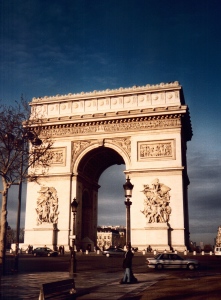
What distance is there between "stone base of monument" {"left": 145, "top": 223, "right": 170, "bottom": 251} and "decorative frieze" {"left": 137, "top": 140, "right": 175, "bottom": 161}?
5.85 m

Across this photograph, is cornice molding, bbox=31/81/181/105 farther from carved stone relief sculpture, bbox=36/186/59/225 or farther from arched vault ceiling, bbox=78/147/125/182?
carved stone relief sculpture, bbox=36/186/59/225

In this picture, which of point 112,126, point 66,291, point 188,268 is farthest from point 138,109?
point 66,291

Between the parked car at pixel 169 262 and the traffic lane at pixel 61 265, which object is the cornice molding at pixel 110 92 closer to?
the traffic lane at pixel 61 265

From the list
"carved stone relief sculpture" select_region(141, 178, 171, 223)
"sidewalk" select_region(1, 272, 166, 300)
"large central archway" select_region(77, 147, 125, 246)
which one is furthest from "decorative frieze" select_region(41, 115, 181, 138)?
"sidewalk" select_region(1, 272, 166, 300)

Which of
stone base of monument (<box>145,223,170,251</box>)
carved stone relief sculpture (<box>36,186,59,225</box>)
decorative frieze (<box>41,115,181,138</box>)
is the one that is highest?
decorative frieze (<box>41,115,181,138</box>)

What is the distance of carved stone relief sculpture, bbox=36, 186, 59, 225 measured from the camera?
36.5 m

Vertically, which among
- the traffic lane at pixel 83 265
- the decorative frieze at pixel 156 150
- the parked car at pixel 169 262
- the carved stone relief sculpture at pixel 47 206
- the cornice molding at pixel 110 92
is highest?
the cornice molding at pixel 110 92

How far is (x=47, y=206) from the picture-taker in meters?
36.8

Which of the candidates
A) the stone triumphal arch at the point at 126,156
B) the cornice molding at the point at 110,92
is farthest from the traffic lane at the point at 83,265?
the cornice molding at the point at 110,92

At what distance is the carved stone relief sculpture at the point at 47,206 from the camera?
Result: 36.5 m

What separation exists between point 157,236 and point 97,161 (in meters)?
A: 11.4

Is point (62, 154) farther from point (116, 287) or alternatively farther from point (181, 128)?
point (116, 287)

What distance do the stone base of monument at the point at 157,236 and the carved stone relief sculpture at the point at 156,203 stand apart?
48 cm

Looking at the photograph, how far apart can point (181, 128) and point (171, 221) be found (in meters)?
8.14
